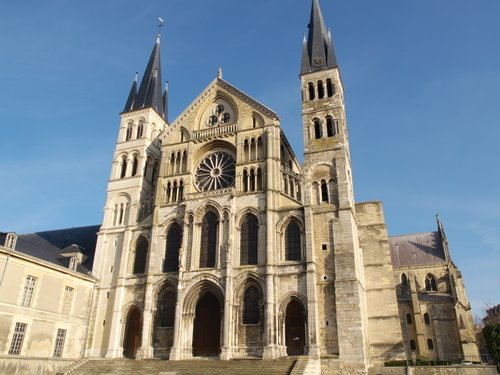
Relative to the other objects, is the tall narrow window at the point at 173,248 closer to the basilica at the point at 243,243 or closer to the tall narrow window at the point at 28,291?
the basilica at the point at 243,243

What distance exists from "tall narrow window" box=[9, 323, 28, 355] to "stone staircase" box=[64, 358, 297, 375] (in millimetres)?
3154

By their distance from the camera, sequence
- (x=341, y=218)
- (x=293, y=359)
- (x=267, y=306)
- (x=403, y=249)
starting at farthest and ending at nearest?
(x=403, y=249) → (x=341, y=218) → (x=267, y=306) → (x=293, y=359)

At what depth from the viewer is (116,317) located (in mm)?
28297

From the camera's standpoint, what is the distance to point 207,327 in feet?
88.9

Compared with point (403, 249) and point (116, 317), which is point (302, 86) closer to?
point (116, 317)

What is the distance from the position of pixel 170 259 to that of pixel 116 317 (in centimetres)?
522

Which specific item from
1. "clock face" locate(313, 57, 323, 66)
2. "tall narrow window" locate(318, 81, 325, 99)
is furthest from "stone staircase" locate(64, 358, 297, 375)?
"clock face" locate(313, 57, 323, 66)

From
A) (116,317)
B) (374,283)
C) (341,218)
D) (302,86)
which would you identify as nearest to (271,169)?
(341,218)

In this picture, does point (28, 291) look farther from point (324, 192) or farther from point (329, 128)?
point (329, 128)

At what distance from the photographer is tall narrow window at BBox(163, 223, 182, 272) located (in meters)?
28.8

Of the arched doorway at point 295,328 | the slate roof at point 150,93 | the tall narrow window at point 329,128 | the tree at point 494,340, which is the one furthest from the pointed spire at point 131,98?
the tree at point 494,340

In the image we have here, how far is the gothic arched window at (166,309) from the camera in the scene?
90.3 feet

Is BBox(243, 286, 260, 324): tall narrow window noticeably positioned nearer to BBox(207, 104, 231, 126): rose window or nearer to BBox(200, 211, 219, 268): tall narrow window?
BBox(200, 211, 219, 268): tall narrow window

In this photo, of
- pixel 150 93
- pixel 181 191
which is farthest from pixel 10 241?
pixel 150 93
